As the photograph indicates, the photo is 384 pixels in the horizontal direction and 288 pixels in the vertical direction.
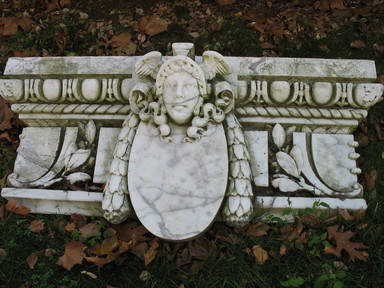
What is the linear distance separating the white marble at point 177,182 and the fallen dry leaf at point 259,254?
339mm

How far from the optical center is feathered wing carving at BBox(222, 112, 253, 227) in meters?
2.64

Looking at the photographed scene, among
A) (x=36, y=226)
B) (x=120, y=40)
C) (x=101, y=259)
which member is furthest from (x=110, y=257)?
(x=120, y=40)

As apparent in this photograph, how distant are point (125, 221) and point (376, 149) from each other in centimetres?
197

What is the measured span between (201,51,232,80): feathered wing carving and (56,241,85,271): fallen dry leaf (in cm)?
135

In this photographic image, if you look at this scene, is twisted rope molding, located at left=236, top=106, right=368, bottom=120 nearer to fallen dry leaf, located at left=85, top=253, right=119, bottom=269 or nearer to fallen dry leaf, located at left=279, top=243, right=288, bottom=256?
fallen dry leaf, located at left=279, top=243, right=288, bottom=256

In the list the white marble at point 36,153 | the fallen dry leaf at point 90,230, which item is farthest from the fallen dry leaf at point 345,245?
the white marble at point 36,153

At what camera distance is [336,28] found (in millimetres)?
4230

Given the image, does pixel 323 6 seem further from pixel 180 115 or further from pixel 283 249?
pixel 283 249

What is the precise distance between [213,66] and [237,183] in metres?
0.78

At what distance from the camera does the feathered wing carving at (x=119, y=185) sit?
2695 mm

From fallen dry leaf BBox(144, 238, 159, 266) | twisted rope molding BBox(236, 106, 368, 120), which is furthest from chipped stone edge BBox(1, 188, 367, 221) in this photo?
twisted rope molding BBox(236, 106, 368, 120)

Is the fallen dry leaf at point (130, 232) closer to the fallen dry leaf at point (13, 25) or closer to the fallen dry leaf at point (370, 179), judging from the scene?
the fallen dry leaf at point (370, 179)

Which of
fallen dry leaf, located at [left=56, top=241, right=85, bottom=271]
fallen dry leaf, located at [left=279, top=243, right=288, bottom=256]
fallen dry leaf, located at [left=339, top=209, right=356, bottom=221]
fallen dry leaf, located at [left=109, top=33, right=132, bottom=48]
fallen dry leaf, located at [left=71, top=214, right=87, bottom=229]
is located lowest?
fallen dry leaf, located at [left=56, top=241, right=85, bottom=271]

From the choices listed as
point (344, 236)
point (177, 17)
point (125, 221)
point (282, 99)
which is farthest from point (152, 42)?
point (344, 236)
